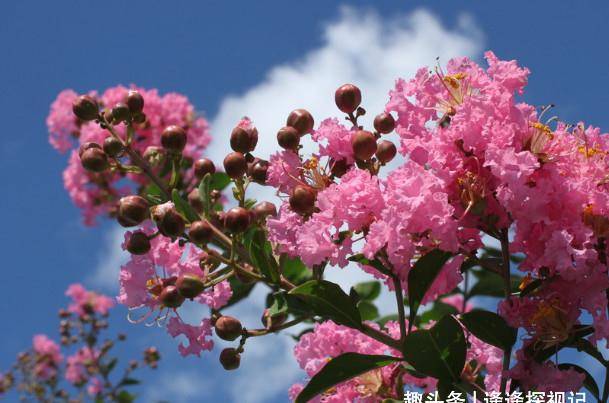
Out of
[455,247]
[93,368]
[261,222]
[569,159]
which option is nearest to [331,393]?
[261,222]

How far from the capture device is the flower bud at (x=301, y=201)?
1.55 m

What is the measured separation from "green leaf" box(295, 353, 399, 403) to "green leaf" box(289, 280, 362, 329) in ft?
0.26

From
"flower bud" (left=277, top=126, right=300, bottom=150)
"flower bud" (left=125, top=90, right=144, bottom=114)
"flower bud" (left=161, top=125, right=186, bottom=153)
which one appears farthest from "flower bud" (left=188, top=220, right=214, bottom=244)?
"flower bud" (left=125, top=90, right=144, bottom=114)

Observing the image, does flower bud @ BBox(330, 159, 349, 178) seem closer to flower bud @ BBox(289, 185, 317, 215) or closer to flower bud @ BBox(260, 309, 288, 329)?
flower bud @ BBox(289, 185, 317, 215)

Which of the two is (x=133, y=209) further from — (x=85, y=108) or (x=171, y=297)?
(x=85, y=108)

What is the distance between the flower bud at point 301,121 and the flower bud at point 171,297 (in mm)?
452

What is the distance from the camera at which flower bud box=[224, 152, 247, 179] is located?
168 cm

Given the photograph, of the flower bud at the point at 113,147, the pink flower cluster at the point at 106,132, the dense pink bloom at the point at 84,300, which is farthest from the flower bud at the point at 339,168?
the dense pink bloom at the point at 84,300

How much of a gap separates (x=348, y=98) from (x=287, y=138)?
19 centimetres

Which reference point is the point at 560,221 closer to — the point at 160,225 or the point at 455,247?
the point at 455,247

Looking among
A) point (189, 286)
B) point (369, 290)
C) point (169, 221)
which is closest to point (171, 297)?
point (189, 286)

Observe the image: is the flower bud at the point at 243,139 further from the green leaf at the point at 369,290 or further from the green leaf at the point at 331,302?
the green leaf at the point at 369,290

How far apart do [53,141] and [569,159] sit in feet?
17.4

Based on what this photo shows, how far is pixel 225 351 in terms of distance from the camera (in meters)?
1.67
